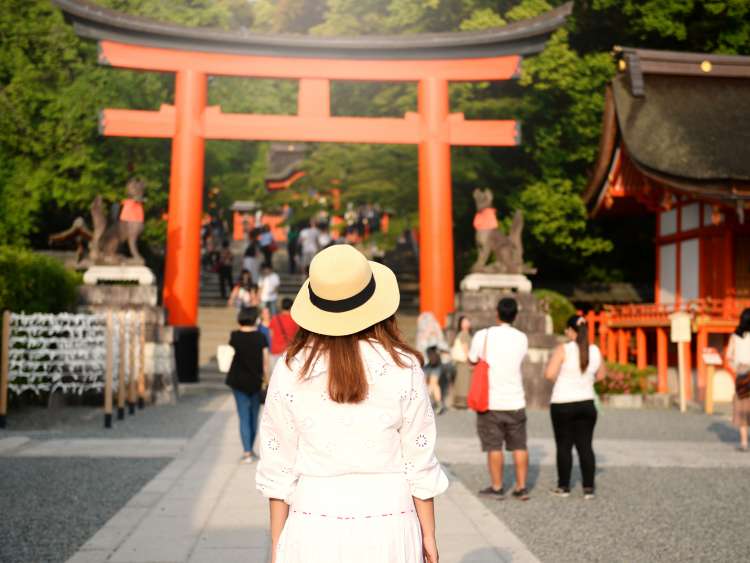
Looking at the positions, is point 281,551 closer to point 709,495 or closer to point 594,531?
point 594,531

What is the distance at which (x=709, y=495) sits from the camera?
7266 mm

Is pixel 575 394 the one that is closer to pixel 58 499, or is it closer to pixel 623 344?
pixel 58 499

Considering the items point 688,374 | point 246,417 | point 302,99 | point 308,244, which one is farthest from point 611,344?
point 246,417

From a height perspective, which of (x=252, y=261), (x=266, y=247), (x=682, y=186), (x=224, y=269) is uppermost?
(x=682, y=186)

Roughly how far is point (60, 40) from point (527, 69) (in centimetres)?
1223

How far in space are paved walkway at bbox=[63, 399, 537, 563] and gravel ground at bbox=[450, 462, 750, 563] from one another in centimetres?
28

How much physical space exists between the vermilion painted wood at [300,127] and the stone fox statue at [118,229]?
154 cm

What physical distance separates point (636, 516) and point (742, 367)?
387 cm

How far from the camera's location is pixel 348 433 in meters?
2.49

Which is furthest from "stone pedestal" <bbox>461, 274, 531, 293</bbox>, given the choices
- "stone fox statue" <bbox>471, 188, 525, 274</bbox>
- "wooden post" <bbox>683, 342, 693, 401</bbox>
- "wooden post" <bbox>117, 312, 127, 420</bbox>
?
"wooden post" <bbox>117, 312, 127, 420</bbox>

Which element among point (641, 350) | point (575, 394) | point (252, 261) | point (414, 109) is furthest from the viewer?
point (252, 261)

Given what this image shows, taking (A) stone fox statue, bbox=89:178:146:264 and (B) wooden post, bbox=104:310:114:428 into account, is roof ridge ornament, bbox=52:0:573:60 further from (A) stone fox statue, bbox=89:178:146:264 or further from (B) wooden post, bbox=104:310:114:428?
(B) wooden post, bbox=104:310:114:428

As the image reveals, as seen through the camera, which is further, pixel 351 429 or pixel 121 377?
pixel 121 377

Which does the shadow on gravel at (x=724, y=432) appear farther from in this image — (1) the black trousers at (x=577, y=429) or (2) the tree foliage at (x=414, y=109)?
(2) the tree foliage at (x=414, y=109)
